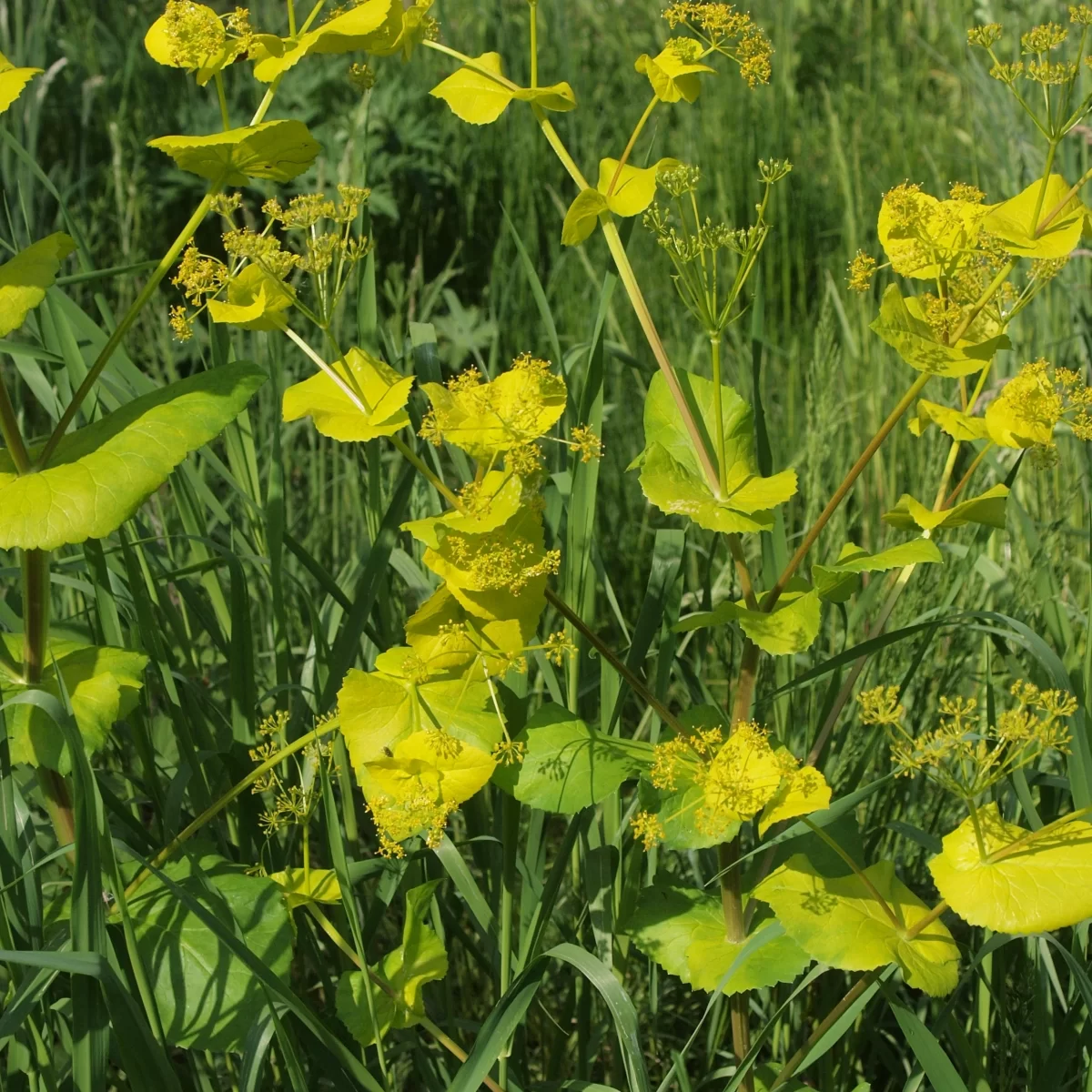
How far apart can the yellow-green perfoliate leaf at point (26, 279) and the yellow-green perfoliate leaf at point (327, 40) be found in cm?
25

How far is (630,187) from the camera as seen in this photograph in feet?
3.74

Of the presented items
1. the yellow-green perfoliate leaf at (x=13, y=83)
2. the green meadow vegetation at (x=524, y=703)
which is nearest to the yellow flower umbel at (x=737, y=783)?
the green meadow vegetation at (x=524, y=703)

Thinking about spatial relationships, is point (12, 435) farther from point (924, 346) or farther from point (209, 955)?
point (924, 346)

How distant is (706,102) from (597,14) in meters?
1.42

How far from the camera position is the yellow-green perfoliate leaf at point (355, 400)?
1.07m

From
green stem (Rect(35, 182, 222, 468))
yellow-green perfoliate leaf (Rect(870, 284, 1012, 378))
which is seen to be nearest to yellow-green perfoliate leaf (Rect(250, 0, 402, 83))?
green stem (Rect(35, 182, 222, 468))

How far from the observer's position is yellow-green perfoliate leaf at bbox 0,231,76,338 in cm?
110

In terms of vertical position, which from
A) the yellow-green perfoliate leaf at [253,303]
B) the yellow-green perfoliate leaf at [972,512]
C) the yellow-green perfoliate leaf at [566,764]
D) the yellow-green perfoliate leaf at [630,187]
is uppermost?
the yellow-green perfoliate leaf at [630,187]

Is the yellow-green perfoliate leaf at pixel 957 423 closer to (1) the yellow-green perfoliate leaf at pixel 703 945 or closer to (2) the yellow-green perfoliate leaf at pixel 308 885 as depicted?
(1) the yellow-green perfoliate leaf at pixel 703 945

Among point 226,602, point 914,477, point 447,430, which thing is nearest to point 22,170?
point 226,602

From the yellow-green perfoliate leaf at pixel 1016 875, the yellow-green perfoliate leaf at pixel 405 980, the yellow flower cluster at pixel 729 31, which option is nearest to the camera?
the yellow-green perfoliate leaf at pixel 1016 875

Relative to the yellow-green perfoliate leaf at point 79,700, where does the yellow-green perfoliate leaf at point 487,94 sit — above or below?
above

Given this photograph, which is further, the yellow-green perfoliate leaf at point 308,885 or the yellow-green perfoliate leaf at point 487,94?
the yellow-green perfoliate leaf at point 308,885

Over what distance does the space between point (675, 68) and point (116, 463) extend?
0.60 metres
